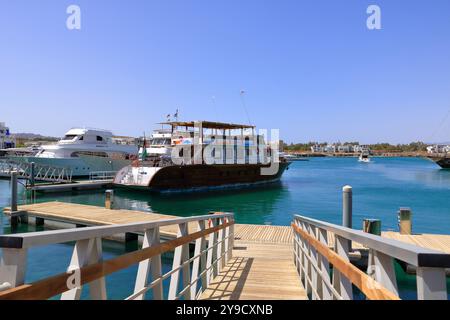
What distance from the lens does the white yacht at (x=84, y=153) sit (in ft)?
117

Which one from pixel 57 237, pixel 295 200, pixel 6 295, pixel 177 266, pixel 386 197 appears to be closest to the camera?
pixel 6 295

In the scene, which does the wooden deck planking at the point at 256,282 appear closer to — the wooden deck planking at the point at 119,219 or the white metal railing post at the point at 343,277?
the white metal railing post at the point at 343,277

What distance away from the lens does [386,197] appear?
91.1ft

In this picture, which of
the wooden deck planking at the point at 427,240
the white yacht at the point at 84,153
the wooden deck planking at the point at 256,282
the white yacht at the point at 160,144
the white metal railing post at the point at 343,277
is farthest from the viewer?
the white yacht at the point at 84,153

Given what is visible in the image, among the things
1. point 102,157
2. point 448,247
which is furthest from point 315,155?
point 448,247

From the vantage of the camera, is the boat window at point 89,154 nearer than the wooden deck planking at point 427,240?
No

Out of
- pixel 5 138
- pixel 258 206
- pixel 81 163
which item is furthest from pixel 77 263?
pixel 5 138

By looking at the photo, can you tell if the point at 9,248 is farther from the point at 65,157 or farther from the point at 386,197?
the point at 65,157

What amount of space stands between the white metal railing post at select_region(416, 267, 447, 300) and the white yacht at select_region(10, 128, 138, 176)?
37365mm

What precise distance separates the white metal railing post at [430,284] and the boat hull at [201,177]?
24510 millimetres

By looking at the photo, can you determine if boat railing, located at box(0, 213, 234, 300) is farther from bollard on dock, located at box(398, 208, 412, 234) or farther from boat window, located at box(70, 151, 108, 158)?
boat window, located at box(70, 151, 108, 158)

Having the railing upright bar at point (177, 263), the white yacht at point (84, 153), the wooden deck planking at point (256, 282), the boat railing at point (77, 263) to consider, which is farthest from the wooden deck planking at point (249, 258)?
the white yacht at point (84, 153)
